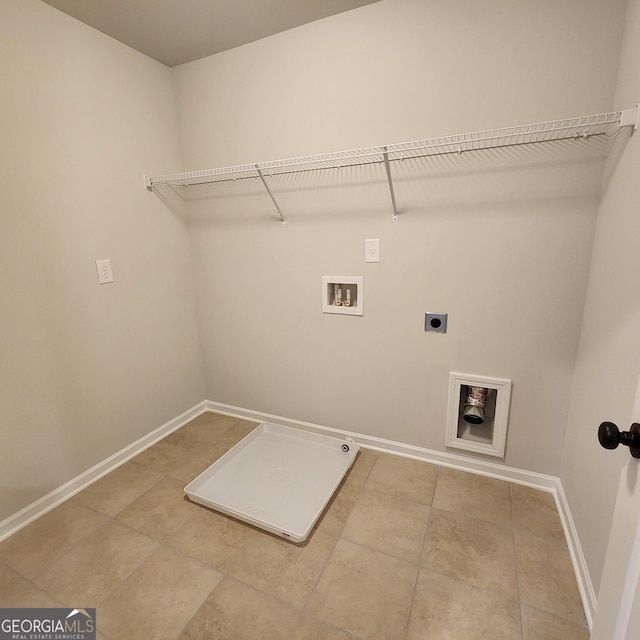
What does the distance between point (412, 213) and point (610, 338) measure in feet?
3.14

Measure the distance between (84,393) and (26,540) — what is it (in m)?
0.66

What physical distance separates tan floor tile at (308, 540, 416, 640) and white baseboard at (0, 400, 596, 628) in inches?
24.4

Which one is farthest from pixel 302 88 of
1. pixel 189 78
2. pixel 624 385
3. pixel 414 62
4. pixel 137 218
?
pixel 624 385

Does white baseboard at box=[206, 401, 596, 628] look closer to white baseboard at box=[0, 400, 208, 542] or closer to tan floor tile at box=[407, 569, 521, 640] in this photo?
tan floor tile at box=[407, 569, 521, 640]

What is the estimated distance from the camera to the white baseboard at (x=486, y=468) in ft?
3.93

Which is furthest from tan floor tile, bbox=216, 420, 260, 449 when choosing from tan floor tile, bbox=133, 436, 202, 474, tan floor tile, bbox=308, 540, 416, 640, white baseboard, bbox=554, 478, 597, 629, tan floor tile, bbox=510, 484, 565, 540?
white baseboard, bbox=554, 478, 597, 629

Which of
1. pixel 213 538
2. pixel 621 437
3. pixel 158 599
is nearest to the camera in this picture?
pixel 621 437

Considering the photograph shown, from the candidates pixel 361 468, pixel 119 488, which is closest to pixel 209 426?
pixel 119 488

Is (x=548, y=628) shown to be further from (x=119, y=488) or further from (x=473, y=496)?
(x=119, y=488)

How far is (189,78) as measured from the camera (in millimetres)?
2012

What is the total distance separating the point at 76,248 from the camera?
1657 mm

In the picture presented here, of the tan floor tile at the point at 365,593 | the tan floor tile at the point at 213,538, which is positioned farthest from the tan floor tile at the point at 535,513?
the tan floor tile at the point at 213,538

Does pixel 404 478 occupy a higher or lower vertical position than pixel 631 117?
lower

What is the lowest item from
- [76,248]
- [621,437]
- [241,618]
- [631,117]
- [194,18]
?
[241,618]
